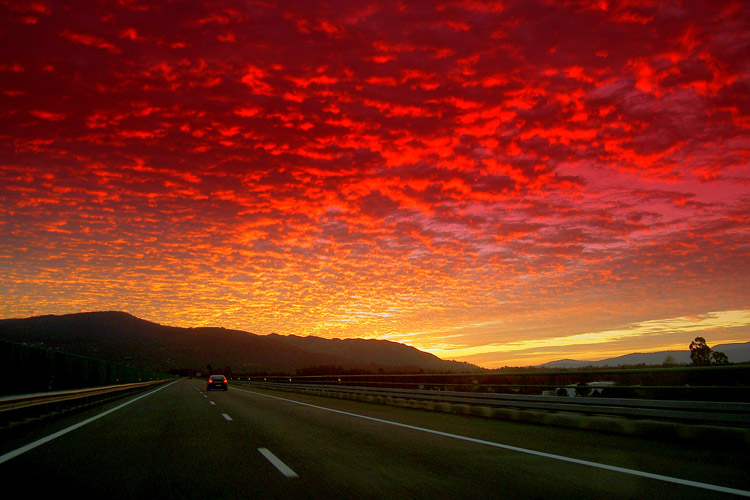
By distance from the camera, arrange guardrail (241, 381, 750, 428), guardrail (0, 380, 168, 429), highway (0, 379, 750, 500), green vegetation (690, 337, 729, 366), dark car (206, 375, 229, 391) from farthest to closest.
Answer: green vegetation (690, 337, 729, 366) → dark car (206, 375, 229, 391) → guardrail (0, 380, 168, 429) → guardrail (241, 381, 750, 428) → highway (0, 379, 750, 500)

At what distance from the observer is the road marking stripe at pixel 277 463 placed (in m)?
7.81

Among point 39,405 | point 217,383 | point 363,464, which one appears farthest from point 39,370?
point 217,383

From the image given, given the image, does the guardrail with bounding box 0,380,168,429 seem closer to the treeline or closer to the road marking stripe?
the treeline

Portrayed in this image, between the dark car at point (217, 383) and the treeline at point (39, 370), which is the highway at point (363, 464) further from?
the dark car at point (217, 383)

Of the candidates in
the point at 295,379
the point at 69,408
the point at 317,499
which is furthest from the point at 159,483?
the point at 295,379

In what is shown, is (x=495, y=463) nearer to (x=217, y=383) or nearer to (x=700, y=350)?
(x=217, y=383)

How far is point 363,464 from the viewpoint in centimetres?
859

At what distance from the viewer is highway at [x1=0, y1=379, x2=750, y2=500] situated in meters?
6.70

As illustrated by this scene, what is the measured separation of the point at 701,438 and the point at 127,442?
11.0 meters

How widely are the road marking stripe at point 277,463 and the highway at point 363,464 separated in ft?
0.09

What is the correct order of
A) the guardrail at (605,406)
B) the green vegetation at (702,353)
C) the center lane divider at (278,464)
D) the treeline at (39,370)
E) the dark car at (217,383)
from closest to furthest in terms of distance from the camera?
1. the center lane divider at (278,464)
2. the guardrail at (605,406)
3. the treeline at (39,370)
4. the dark car at (217,383)
5. the green vegetation at (702,353)

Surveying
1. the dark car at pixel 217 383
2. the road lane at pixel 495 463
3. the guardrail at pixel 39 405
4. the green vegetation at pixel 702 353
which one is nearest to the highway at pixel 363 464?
the road lane at pixel 495 463

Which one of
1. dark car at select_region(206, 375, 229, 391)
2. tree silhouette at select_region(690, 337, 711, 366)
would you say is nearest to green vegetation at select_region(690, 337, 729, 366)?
tree silhouette at select_region(690, 337, 711, 366)

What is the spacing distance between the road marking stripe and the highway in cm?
3
